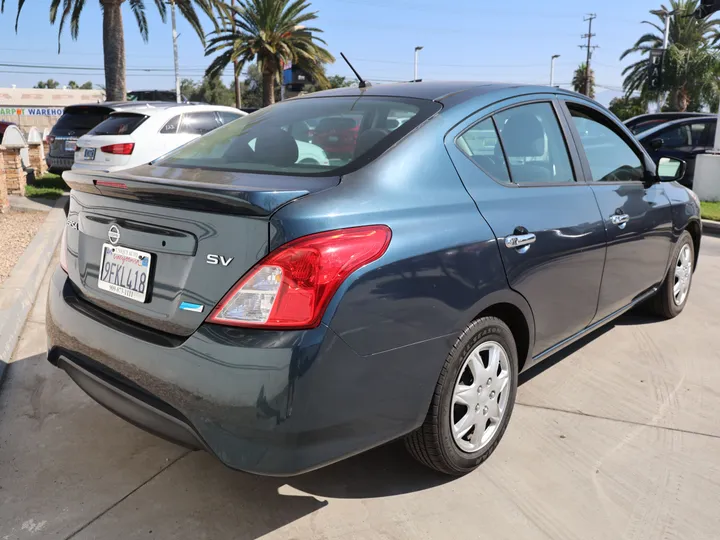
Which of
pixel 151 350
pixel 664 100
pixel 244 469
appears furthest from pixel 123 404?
pixel 664 100

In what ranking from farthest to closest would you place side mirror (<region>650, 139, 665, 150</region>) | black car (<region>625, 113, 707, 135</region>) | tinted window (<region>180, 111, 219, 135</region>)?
black car (<region>625, 113, 707, 135</region>)
side mirror (<region>650, 139, 665, 150</region>)
tinted window (<region>180, 111, 219, 135</region>)

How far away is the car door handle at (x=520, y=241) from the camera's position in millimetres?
2695

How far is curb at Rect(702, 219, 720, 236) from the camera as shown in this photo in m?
8.66

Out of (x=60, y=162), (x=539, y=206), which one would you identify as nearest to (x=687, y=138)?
(x=539, y=206)

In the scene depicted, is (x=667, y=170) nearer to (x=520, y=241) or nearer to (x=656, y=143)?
(x=520, y=241)

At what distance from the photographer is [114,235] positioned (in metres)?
2.45

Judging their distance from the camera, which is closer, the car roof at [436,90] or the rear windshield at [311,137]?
the rear windshield at [311,137]

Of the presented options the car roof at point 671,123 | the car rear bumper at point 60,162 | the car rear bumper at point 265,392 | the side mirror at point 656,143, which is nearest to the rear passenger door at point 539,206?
the car rear bumper at point 265,392

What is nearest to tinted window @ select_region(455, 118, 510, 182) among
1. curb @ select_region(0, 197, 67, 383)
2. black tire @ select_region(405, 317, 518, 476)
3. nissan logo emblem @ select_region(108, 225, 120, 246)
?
black tire @ select_region(405, 317, 518, 476)

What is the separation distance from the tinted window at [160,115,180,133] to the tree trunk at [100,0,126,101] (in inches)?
321

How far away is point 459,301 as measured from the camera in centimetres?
241

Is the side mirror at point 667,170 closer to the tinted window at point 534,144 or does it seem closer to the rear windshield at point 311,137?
the tinted window at point 534,144

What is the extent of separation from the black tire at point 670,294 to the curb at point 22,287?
4.43 m

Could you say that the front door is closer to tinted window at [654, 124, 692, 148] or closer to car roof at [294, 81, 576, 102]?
car roof at [294, 81, 576, 102]
